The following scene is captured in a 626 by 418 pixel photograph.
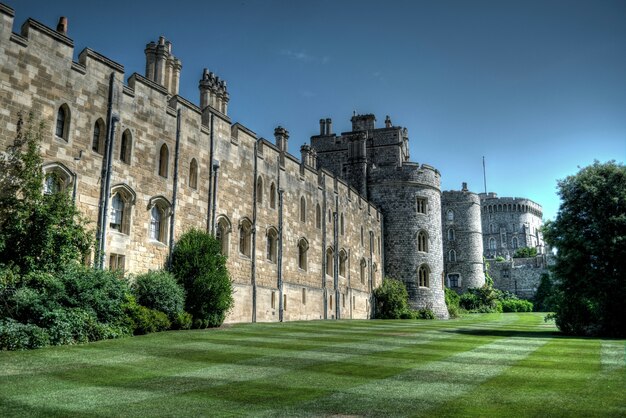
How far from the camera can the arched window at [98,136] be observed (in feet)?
60.6

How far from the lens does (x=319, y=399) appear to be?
834cm

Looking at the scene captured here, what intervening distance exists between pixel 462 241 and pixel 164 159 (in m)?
53.7

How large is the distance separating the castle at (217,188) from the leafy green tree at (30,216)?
0.68 metres

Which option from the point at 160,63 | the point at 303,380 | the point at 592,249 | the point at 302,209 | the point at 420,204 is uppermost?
the point at 160,63

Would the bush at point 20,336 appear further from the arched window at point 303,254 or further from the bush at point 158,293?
the arched window at point 303,254

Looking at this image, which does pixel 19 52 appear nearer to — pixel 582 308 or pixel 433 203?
pixel 582 308

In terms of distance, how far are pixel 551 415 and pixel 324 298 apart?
26209 millimetres

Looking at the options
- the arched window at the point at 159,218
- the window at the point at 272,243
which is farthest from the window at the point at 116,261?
the window at the point at 272,243

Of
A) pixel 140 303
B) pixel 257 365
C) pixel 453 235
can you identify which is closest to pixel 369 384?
pixel 257 365

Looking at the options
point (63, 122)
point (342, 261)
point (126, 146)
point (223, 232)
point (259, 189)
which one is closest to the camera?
point (63, 122)

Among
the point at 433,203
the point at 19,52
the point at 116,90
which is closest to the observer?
the point at 19,52

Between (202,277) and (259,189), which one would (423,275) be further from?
(202,277)

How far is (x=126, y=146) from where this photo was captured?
1980 centimetres

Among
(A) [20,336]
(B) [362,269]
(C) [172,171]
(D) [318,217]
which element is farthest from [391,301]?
(A) [20,336]
